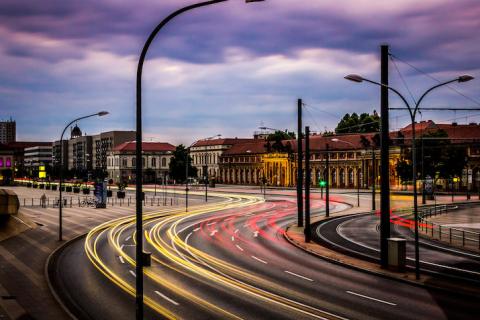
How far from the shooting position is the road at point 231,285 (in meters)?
19.6

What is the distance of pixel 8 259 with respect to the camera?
31703 mm

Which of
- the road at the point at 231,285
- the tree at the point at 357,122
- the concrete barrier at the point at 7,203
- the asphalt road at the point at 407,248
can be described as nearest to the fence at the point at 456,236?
the asphalt road at the point at 407,248

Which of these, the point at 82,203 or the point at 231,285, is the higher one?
the point at 231,285

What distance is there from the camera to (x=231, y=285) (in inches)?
944

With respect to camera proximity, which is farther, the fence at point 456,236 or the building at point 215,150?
the building at point 215,150

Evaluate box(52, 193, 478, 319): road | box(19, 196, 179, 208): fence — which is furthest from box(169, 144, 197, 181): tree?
box(52, 193, 478, 319): road

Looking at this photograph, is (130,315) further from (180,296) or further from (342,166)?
(342,166)

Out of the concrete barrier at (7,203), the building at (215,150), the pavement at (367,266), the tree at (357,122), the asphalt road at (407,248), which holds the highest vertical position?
the tree at (357,122)

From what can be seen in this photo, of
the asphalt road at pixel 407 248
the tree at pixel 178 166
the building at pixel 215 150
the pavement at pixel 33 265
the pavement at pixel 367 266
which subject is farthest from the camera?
the building at pixel 215 150

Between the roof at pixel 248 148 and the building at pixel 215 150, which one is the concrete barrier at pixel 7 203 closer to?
the roof at pixel 248 148

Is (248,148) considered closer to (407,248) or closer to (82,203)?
(82,203)

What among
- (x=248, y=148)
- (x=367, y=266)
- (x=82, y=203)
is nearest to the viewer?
(x=367, y=266)

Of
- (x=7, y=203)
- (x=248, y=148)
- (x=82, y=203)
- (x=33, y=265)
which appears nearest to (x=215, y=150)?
(x=248, y=148)

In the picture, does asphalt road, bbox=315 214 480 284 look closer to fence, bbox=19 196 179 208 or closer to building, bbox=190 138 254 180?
fence, bbox=19 196 179 208
